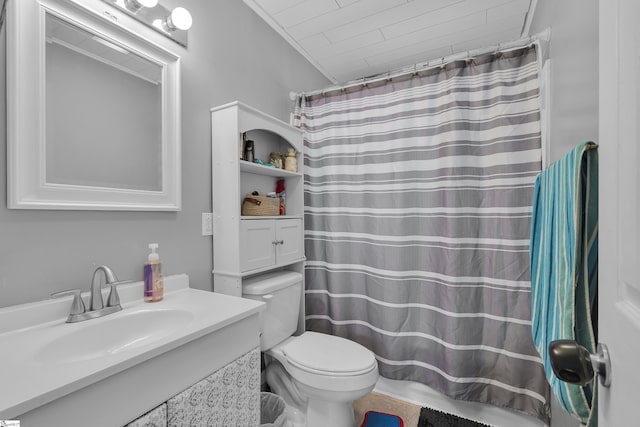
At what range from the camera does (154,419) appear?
2.31 ft

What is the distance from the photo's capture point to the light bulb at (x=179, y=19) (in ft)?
3.85

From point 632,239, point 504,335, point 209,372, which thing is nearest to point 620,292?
point 632,239

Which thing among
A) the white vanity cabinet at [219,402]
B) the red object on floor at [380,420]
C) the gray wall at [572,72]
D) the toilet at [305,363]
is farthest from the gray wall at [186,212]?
the gray wall at [572,72]

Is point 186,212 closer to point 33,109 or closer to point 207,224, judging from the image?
point 207,224

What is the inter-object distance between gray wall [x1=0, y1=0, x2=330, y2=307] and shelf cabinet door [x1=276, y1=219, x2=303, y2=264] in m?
0.39

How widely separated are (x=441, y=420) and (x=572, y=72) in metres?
1.73

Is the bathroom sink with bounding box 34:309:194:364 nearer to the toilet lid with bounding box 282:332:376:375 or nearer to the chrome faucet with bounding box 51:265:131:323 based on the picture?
the chrome faucet with bounding box 51:265:131:323

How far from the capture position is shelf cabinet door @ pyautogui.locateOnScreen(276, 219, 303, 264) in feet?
5.37

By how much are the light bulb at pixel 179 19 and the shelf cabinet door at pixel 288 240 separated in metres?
1.00

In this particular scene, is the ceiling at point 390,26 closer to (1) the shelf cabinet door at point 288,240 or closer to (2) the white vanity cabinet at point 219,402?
(1) the shelf cabinet door at point 288,240

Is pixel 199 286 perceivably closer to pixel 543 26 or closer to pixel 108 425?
pixel 108 425

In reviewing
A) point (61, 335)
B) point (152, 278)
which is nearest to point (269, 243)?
point (152, 278)

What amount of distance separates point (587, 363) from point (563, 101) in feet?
3.49

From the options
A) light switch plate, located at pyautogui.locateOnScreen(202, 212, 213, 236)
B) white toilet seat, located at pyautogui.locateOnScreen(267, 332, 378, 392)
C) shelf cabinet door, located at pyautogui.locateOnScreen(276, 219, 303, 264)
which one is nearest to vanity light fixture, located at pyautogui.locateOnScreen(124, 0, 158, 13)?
light switch plate, located at pyautogui.locateOnScreen(202, 212, 213, 236)
